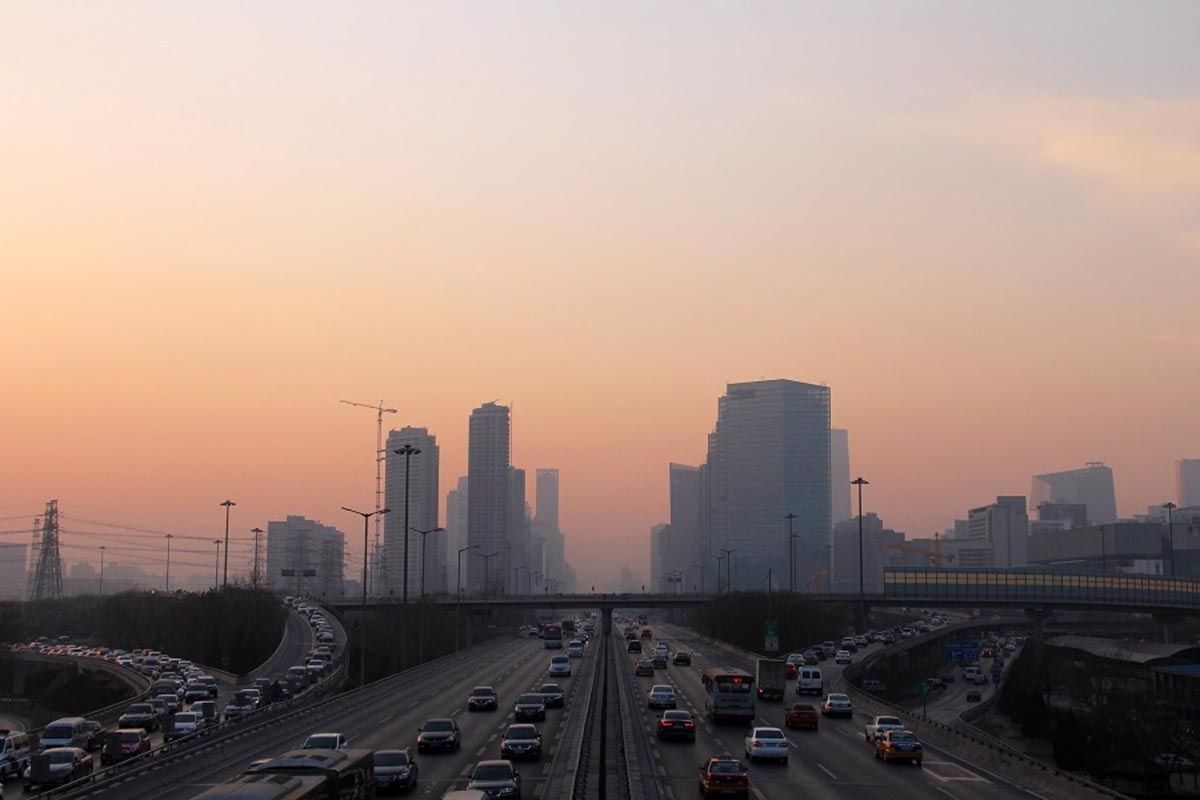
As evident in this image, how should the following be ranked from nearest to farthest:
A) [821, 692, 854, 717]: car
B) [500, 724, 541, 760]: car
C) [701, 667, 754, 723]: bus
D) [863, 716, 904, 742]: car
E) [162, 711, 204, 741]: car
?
1. [500, 724, 541, 760]: car
2. [863, 716, 904, 742]: car
3. [162, 711, 204, 741]: car
4. [701, 667, 754, 723]: bus
5. [821, 692, 854, 717]: car

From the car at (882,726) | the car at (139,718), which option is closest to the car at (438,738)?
the car at (882,726)

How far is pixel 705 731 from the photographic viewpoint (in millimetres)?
59656

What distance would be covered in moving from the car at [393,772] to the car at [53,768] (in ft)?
46.6

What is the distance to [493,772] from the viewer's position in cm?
3559

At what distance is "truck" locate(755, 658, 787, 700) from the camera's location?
79688 mm

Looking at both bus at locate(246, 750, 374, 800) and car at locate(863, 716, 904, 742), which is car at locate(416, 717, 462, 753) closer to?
bus at locate(246, 750, 374, 800)

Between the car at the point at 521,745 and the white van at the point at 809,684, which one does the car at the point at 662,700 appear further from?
the car at the point at 521,745

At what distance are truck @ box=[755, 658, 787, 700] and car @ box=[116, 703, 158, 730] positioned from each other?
35904 mm

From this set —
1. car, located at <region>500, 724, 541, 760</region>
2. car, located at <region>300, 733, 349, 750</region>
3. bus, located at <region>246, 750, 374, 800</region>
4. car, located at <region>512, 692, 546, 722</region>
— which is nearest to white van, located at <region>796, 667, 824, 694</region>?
car, located at <region>512, 692, 546, 722</region>

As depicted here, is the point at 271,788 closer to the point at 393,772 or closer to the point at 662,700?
the point at 393,772

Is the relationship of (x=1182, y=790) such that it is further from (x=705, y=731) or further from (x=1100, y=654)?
(x=1100, y=654)

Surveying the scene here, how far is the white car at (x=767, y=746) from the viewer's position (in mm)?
46875

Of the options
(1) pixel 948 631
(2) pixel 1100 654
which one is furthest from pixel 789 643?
(2) pixel 1100 654

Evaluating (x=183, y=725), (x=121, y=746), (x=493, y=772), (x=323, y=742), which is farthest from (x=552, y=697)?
(x=493, y=772)
